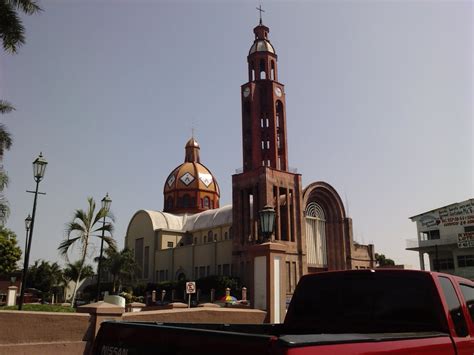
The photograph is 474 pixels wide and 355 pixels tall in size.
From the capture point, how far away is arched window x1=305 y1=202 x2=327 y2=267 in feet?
157

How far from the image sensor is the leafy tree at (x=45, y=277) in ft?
209

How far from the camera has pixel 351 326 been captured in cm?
391

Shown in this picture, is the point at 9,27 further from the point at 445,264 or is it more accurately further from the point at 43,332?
the point at 445,264

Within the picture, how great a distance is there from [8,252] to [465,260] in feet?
160

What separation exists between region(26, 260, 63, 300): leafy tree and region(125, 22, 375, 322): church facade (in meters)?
13.4

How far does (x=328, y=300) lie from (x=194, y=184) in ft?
202

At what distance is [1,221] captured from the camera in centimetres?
1942

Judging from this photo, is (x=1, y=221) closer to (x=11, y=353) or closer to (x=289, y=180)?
(x=11, y=353)

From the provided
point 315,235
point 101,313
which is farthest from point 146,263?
point 101,313

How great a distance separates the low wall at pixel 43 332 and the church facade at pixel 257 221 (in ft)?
91.6

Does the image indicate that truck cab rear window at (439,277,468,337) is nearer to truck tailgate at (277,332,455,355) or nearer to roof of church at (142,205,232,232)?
truck tailgate at (277,332,455,355)

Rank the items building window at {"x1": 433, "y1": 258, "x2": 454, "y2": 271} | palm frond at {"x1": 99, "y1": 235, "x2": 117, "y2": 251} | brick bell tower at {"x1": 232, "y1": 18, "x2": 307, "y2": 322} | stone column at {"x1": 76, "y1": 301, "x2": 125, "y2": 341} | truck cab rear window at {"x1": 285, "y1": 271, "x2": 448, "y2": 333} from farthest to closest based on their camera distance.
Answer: building window at {"x1": 433, "y1": 258, "x2": 454, "y2": 271} < brick bell tower at {"x1": 232, "y1": 18, "x2": 307, "y2": 322} < palm frond at {"x1": 99, "y1": 235, "x2": 117, "y2": 251} < stone column at {"x1": 76, "y1": 301, "x2": 125, "y2": 341} < truck cab rear window at {"x1": 285, "y1": 271, "x2": 448, "y2": 333}

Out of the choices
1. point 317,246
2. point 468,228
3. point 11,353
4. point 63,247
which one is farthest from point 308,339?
point 468,228

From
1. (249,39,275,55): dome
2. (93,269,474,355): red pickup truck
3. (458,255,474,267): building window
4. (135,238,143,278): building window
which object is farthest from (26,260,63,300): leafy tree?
(93,269,474,355): red pickup truck
